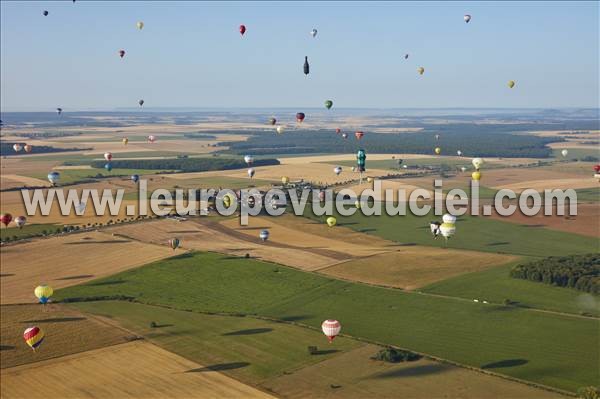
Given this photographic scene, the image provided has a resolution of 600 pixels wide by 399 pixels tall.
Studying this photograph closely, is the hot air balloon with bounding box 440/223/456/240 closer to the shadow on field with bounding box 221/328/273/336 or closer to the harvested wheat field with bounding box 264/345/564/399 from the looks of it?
the shadow on field with bounding box 221/328/273/336

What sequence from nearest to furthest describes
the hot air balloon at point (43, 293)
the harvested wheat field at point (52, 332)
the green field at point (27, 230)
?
the harvested wheat field at point (52, 332) < the hot air balloon at point (43, 293) < the green field at point (27, 230)

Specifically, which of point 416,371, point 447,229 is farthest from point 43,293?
point 447,229

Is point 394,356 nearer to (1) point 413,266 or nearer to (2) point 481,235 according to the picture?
(1) point 413,266

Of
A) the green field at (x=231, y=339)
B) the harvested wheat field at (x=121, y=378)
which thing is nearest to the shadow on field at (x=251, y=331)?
the green field at (x=231, y=339)

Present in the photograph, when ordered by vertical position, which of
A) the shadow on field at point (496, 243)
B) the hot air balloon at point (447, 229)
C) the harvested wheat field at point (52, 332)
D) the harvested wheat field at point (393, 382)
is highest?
the hot air balloon at point (447, 229)

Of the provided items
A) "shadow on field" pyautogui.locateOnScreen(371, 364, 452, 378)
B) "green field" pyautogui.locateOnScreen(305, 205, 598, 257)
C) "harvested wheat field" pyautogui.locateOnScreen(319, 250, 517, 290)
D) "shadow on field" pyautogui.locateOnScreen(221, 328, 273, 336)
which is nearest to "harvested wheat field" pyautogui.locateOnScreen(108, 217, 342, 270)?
"harvested wheat field" pyautogui.locateOnScreen(319, 250, 517, 290)

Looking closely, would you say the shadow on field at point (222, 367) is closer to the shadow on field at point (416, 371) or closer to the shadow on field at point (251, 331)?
the shadow on field at point (251, 331)

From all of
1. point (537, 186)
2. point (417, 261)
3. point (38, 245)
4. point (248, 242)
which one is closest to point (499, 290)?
point (417, 261)
